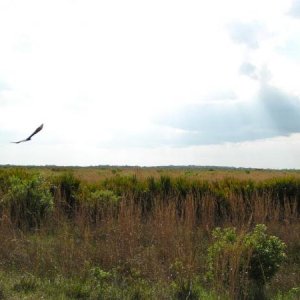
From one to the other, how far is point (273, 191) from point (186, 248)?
6635 mm

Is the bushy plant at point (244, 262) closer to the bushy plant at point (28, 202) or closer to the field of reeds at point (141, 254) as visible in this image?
the field of reeds at point (141, 254)

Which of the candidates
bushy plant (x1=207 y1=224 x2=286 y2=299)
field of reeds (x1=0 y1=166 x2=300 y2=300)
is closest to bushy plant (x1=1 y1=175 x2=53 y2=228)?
field of reeds (x1=0 y1=166 x2=300 y2=300)

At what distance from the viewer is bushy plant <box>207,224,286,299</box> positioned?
6211 mm

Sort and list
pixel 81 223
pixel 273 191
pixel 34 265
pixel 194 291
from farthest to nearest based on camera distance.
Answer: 1. pixel 273 191
2. pixel 81 223
3. pixel 34 265
4. pixel 194 291

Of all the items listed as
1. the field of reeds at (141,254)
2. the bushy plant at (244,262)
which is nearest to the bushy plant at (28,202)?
the field of reeds at (141,254)

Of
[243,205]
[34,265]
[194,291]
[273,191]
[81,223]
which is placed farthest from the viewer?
[273,191]

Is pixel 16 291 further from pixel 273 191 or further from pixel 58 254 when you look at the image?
pixel 273 191

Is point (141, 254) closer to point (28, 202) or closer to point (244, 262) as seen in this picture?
point (244, 262)

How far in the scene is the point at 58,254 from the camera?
7.80m

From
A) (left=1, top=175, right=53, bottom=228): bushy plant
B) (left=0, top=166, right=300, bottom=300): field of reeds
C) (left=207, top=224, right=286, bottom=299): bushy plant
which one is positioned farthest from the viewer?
Answer: (left=1, top=175, right=53, bottom=228): bushy plant

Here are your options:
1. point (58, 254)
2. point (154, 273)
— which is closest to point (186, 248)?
point (154, 273)

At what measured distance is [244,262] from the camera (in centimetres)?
646

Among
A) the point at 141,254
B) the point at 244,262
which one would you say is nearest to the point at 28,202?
the point at 141,254

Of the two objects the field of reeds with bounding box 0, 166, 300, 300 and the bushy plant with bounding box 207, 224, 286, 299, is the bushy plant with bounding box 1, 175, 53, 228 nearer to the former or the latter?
the field of reeds with bounding box 0, 166, 300, 300
